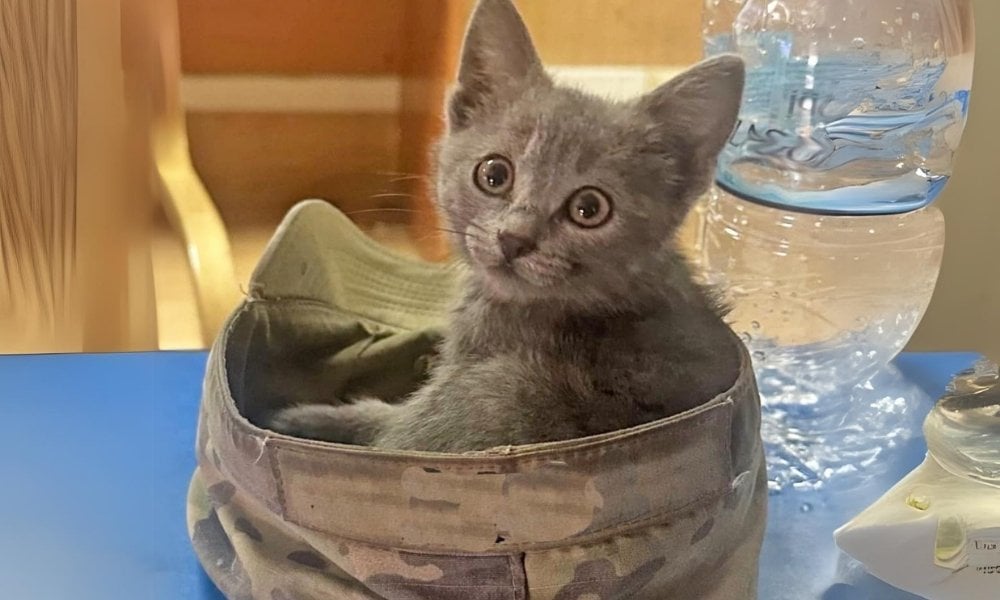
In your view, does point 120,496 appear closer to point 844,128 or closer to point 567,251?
point 567,251

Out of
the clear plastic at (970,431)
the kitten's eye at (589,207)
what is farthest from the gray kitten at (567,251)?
the clear plastic at (970,431)

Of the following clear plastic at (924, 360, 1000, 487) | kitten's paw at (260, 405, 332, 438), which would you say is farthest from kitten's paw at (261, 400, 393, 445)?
clear plastic at (924, 360, 1000, 487)

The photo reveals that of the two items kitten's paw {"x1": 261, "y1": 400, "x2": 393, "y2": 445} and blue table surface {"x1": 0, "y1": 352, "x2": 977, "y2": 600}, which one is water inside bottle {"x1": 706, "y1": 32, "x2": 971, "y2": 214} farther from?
kitten's paw {"x1": 261, "y1": 400, "x2": 393, "y2": 445}

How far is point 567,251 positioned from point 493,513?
0.19m

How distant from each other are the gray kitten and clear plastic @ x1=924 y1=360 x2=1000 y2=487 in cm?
21

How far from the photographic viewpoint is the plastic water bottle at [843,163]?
1.14 meters

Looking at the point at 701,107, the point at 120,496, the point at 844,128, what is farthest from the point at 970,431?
the point at 120,496

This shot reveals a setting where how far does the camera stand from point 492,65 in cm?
76

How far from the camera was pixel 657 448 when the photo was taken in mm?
613

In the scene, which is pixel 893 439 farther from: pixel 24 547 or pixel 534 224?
pixel 24 547

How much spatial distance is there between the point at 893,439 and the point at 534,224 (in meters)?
0.54

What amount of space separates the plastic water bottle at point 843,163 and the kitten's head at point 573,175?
41 centimetres

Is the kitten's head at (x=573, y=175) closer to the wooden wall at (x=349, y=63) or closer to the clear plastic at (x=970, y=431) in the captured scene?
the clear plastic at (x=970, y=431)

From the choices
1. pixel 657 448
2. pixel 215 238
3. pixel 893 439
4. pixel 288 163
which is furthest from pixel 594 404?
pixel 288 163
